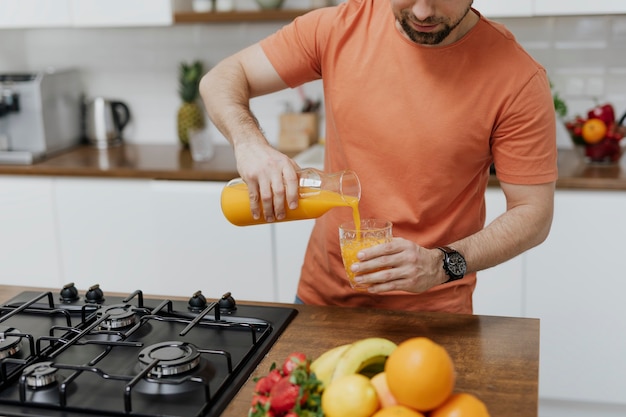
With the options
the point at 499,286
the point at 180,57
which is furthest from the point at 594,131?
the point at 180,57

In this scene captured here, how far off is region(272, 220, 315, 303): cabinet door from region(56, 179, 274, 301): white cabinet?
4 centimetres

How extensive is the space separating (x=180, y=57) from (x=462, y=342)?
2.42 meters

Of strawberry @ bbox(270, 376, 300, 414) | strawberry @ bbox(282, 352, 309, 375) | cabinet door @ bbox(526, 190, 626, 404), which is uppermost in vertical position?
strawberry @ bbox(282, 352, 309, 375)

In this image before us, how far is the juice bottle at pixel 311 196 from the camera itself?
151 centimetres

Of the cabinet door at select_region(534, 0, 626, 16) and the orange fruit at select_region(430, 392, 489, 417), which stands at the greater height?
the cabinet door at select_region(534, 0, 626, 16)

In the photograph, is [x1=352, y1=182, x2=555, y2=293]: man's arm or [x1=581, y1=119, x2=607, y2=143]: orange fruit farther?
[x1=581, y1=119, x2=607, y2=143]: orange fruit

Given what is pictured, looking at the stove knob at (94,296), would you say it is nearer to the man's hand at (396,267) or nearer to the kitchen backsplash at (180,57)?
the man's hand at (396,267)

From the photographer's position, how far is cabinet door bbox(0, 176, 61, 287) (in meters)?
3.12

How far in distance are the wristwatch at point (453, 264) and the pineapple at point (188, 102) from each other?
A: 6.61 feet

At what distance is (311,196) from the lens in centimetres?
151

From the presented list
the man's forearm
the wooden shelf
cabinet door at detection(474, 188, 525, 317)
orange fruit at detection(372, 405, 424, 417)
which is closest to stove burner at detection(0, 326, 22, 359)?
the man's forearm

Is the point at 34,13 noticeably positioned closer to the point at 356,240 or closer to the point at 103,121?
the point at 103,121

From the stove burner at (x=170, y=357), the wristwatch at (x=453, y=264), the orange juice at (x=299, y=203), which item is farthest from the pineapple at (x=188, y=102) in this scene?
the stove burner at (x=170, y=357)

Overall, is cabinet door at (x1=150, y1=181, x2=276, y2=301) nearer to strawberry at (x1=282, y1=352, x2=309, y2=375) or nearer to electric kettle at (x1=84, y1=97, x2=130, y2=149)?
electric kettle at (x1=84, y1=97, x2=130, y2=149)
